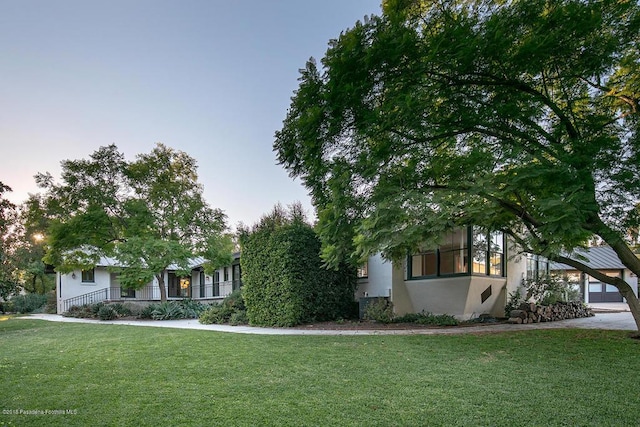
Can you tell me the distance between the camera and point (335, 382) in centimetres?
494

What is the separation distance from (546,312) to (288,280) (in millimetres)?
8300

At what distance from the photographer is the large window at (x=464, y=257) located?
1195cm

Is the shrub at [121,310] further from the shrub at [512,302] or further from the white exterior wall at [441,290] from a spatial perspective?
the shrub at [512,302]

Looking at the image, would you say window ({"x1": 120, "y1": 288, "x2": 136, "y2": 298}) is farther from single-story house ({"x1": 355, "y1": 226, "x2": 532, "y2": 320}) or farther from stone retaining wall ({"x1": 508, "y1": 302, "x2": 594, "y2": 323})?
stone retaining wall ({"x1": 508, "y1": 302, "x2": 594, "y2": 323})

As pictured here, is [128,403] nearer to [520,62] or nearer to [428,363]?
[428,363]

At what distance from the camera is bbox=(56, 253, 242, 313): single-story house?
22.6 metres

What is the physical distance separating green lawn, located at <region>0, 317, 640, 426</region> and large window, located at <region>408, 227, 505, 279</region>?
4031 mm

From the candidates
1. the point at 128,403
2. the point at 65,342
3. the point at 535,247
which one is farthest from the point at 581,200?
the point at 65,342

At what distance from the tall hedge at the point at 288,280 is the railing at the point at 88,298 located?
15.1m

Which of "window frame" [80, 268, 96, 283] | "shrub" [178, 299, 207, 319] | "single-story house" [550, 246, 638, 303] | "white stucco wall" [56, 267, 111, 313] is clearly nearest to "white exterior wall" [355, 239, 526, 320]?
"shrub" [178, 299, 207, 319]

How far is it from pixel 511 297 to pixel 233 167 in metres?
12.5

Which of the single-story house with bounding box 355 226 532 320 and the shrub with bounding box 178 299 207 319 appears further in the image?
the shrub with bounding box 178 299 207 319

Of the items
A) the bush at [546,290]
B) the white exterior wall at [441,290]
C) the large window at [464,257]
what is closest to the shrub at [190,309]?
the white exterior wall at [441,290]

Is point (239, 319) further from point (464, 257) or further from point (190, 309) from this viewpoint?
point (464, 257)
